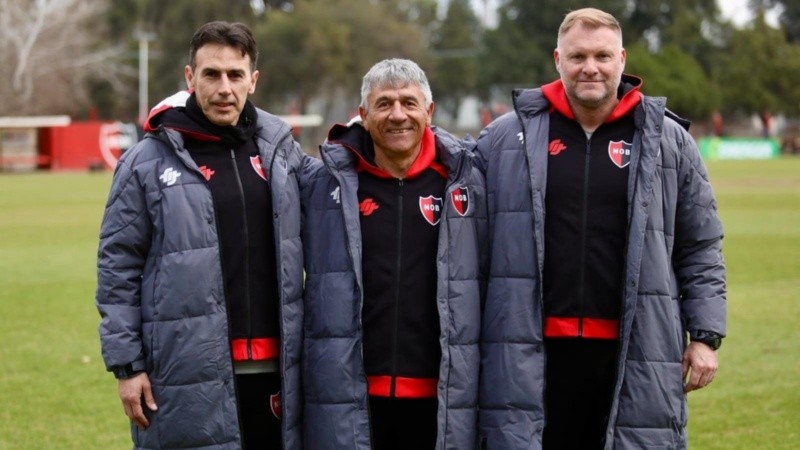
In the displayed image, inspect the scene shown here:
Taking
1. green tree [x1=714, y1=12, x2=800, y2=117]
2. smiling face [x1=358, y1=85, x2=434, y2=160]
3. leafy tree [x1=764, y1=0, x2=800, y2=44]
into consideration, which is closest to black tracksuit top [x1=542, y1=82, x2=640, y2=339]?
smiling face [x1=358, y1=85, x2=434, y2=160]

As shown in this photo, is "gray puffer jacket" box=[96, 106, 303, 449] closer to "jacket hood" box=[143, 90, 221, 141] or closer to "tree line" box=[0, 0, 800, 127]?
"jacket hood" box=[143, 90, 221, 141]

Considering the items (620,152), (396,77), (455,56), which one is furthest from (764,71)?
(396,77)

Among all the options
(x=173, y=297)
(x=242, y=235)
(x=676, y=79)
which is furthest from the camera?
(x=676, y=79)

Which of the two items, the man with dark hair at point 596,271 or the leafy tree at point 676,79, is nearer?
the man with dark hair at point 596,271

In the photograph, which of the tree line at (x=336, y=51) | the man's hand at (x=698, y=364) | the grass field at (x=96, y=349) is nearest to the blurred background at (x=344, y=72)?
the tree line at (x=336, y=51)

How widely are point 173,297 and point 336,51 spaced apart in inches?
2329

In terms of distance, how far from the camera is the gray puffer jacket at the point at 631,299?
468cm

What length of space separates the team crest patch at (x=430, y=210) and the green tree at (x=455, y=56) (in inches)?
2654

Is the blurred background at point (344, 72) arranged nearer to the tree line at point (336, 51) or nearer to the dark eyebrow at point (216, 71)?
the tree line at point (336, 51)

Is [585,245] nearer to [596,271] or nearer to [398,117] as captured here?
[596,271]

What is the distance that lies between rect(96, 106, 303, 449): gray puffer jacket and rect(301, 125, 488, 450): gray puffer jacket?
13cm

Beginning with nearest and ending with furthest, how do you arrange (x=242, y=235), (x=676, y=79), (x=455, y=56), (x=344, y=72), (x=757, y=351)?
1. (x=242, y=235)
2. (x=757, y=351)
3. (x=344, y=72)
4. (x=676, y=79)
5. (x=455, y=56)

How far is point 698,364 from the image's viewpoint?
4820 mm

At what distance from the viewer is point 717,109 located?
68.2 metres
